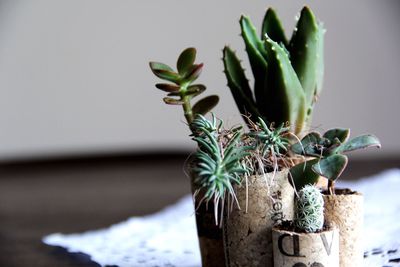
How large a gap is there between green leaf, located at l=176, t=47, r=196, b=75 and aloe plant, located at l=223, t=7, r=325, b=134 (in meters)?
0.08

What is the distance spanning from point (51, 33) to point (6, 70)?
0.83 feet

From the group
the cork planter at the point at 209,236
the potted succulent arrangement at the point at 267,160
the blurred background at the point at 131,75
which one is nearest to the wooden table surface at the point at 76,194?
the blurred background at the point at 131,75

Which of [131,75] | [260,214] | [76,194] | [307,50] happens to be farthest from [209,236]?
[131,75]

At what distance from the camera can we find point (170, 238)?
3.62ft

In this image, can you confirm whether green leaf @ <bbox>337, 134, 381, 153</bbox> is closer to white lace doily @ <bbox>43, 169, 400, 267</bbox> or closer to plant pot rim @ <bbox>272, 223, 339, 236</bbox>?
plant pot rim @ <bbox>272, 223, 339, 236</bbox>

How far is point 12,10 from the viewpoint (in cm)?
262

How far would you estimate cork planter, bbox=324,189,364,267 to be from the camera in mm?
706

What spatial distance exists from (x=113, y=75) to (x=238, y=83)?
1852 millimetres

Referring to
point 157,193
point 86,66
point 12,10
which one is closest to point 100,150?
point 86,66

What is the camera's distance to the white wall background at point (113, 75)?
2410 mm

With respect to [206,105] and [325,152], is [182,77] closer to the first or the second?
[206,105]

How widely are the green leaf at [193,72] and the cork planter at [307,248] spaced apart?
0.21 m

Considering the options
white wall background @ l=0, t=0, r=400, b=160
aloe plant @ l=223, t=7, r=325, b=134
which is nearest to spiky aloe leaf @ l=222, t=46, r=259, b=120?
aloe plant @ l=223, t=7, r=325, b=134

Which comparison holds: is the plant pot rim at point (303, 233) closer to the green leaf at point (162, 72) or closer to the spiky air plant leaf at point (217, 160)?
the spiky air plant leaf at point (217, 160)
